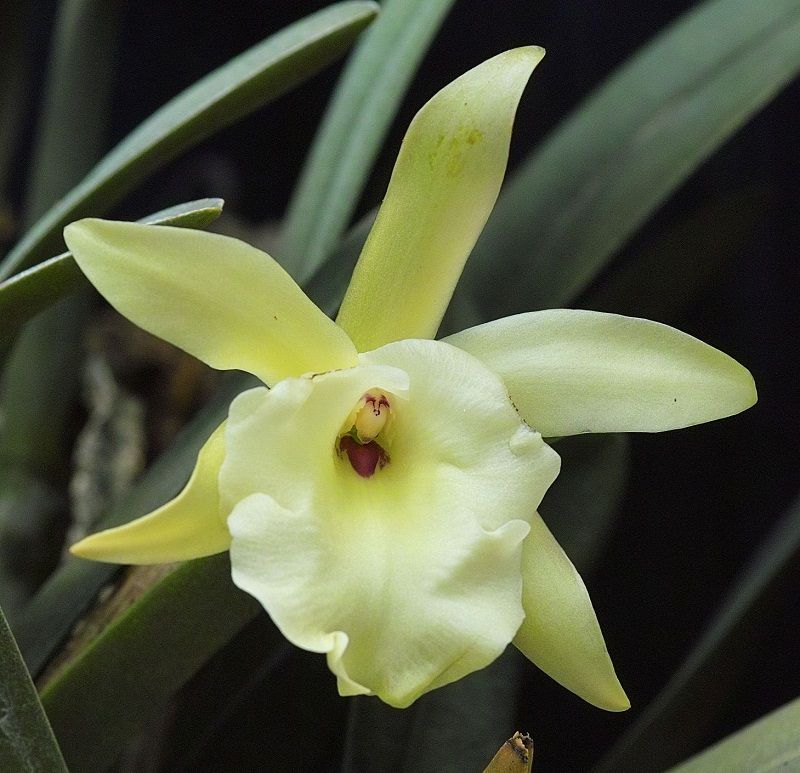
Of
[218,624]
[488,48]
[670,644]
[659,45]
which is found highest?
[659,45]

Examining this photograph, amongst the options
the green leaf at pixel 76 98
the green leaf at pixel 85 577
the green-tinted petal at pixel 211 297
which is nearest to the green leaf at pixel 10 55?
the green leaf at pixel 76 98

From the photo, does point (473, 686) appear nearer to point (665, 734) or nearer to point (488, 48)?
point (665, 734)

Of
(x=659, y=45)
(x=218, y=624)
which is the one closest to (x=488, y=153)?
(x=218, y=624)

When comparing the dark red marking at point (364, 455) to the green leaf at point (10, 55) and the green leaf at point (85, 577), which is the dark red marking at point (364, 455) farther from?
the green leaf at point (10, 55)

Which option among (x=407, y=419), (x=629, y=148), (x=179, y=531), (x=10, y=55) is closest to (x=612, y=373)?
(x=407, y=419)

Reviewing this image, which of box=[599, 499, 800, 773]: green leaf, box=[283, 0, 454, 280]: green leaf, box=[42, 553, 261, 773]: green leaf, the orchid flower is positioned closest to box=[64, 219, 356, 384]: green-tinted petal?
the orchid flower

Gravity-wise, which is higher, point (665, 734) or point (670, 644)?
point (665, 734)
